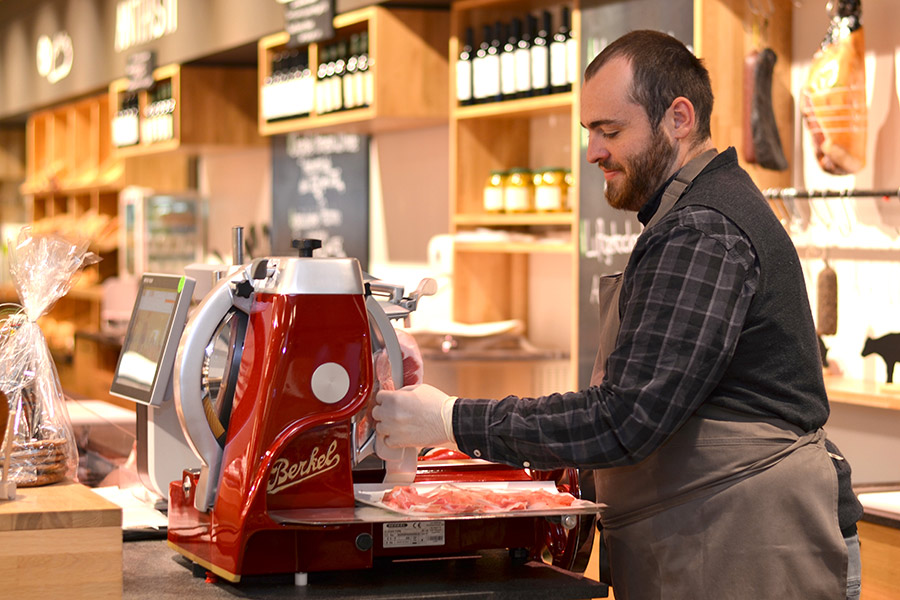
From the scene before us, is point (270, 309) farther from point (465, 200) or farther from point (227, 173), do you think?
point (227, 173)

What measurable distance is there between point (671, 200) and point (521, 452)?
1.44ft

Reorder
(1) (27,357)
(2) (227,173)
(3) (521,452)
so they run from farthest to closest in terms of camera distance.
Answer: (2) (227,173) < (1) (27,357) < (3) (521,452)

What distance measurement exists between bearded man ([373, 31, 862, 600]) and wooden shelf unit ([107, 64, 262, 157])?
519 centimetres

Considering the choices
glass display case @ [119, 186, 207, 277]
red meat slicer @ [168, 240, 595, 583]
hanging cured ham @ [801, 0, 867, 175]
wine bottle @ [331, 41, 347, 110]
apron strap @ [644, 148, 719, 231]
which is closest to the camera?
red meat slicer @ [168, 240, 595, 583]

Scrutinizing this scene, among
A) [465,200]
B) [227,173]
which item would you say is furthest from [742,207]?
[227,173]

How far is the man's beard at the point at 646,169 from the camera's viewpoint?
5.68ft

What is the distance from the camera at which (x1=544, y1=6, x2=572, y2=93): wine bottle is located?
4.09 meters

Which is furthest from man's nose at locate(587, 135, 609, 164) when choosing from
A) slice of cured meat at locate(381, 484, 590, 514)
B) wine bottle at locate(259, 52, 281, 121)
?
wine bottle at locate(259, 52, 281, 121)

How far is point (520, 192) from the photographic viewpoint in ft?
14.3

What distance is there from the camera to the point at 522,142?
4.79 m

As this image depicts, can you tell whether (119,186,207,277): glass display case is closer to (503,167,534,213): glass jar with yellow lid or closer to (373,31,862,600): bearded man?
(503,167,534,213): glass jar with yellow lid

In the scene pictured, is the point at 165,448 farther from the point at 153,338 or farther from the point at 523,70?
the point at 523,70

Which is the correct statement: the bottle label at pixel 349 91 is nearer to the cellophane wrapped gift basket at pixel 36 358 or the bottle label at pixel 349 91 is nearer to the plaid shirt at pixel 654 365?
the cellophane wrapped gift basket at pixel 36 358

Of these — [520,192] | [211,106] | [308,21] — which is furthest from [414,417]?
[211,106]
